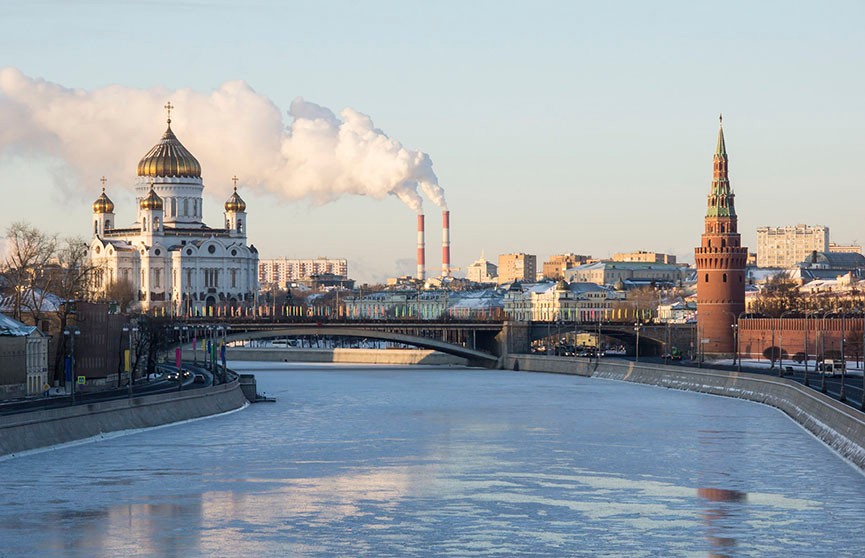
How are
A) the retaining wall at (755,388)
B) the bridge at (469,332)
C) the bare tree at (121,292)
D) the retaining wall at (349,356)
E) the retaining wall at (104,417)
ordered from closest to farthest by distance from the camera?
the retaining wall at (104,417), the retaining wall at (755,388), the bridge at (469,332), the bare tree at (121,292), the retaining wall at (349,356)

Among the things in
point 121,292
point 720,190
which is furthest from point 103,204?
point 720,190

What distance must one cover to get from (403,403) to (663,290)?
121 m

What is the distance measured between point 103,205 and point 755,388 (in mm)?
97055

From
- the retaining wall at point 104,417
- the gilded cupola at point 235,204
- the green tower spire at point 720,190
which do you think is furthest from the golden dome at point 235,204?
the retaining wall at point 104,417

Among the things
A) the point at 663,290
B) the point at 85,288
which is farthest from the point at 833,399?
the point at 663,290

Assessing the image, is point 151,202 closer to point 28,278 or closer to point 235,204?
point 235,204

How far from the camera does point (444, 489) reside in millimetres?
41625

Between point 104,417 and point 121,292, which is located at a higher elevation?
point 121,292

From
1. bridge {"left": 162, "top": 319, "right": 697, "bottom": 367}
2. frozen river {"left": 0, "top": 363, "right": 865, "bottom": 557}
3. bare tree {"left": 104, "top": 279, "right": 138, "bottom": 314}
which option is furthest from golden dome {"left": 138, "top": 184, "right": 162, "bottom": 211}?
frozen river {"left": 0, "top": 363, "right": 865, "bottom": 557}

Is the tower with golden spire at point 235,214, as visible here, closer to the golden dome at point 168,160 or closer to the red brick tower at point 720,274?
the golden dome at point 168,160

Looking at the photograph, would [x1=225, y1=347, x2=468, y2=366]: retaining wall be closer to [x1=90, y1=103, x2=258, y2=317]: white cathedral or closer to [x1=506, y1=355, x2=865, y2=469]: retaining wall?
[x1=90, y1=103, x2=258, y2=317]: white cathedral

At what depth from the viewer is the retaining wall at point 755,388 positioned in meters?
48.0

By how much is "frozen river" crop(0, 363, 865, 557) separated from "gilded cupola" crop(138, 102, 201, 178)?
91114mm

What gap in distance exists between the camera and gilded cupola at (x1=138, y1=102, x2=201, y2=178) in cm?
15438
